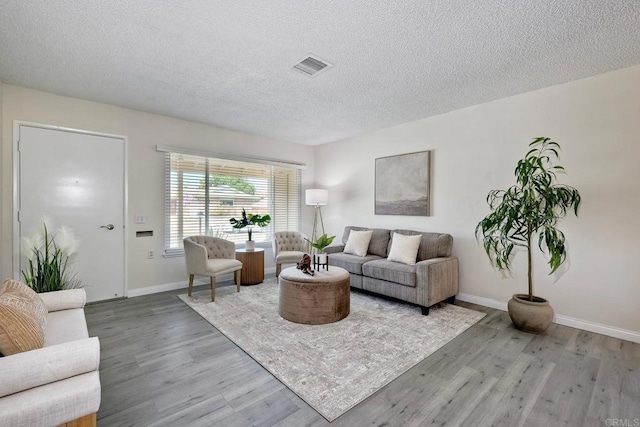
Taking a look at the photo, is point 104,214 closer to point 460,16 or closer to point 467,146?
point 460,16

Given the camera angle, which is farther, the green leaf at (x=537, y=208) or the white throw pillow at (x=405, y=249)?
the white throw pillow at (x=405, y=249)

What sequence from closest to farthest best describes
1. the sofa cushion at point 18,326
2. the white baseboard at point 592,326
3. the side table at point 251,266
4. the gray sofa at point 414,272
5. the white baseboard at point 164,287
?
the sofa cushion at point 18,326
the white baseboard at point 592,326
the gray sofa at point 414,272
the white baseboard at point 164,287
the side table at point 251,266

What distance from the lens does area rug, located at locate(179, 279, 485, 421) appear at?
2018 millimetres

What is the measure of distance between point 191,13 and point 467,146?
346cm

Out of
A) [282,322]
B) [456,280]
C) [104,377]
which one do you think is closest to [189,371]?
[104,377]

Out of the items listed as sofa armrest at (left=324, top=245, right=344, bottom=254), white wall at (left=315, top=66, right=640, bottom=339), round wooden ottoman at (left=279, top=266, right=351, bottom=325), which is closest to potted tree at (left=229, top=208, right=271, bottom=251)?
sofa armrest at (left=324, top=245, right=344, bottom=254)

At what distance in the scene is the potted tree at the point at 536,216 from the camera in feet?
9.25

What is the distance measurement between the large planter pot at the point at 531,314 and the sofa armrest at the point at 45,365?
3444mm

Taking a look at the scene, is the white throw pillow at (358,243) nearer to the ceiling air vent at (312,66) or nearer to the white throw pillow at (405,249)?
the white throw pillow at (405,249)

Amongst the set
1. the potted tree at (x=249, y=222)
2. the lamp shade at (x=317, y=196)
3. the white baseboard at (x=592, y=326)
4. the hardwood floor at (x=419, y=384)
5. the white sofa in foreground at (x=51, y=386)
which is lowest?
the hardwood floor at (x=419, y=384)

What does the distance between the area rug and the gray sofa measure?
0.65 ft

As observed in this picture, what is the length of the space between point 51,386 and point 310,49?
2694 millimetres

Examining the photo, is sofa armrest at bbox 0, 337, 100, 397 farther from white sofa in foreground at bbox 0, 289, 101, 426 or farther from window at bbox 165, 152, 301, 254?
window at bbox 165, 152, 301, 254

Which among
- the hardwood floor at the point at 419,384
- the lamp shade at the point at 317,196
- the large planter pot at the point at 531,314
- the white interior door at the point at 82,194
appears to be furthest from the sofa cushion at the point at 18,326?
the lamp shade at the point at 317,196
